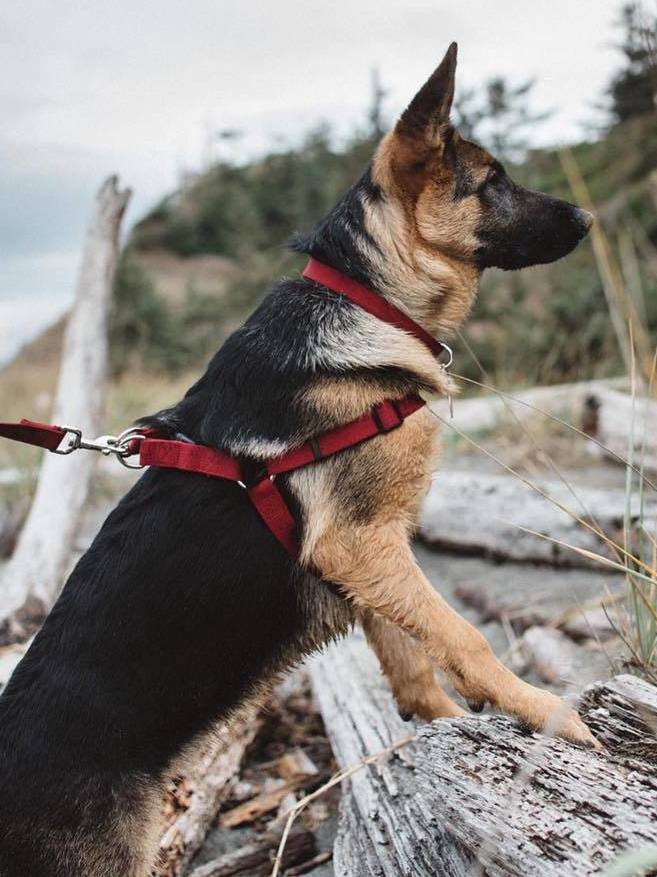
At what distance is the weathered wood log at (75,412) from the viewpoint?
4.47m

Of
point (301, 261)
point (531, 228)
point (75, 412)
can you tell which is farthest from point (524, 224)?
point (301, 261)

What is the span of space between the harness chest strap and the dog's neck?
47 centimetres

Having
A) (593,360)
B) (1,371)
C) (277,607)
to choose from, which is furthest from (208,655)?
(1,371)

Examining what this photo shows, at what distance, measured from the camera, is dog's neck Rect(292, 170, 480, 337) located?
2721 mm

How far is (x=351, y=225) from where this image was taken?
9.05 feet

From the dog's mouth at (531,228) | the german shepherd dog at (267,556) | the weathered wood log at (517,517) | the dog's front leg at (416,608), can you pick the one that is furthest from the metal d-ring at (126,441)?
the weathered wood log at (517,517)

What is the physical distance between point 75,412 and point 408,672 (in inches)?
133

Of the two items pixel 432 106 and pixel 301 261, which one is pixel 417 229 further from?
pixel 301 261

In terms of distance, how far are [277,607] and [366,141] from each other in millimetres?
18970

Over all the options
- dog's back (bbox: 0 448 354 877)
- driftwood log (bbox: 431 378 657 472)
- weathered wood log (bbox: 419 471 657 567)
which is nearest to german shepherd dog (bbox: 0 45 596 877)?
dog's back (bbox: 0 448 354 877)

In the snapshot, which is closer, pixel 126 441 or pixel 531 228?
pixel 126 441

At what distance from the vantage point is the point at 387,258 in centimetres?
272

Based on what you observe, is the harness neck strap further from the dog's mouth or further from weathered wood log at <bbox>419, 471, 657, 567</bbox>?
weathered wood log at <bbox>419, 471, 657, 567</bbox>

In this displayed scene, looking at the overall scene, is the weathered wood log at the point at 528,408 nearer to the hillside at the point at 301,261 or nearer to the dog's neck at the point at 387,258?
the hillside at the point at 301,261
